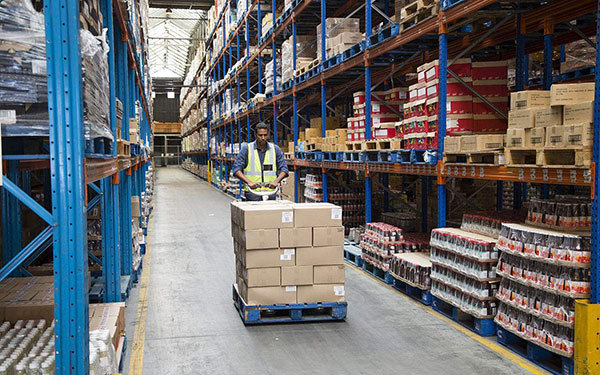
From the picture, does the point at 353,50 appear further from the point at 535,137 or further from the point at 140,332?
the point at 140,332

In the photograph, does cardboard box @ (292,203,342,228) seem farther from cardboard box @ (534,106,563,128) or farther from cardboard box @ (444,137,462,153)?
cardboard box @ (534,106,563,128)

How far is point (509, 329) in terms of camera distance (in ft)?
15.4

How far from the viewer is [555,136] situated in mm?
4270

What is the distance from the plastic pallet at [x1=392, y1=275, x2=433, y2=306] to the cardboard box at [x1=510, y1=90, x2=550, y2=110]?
97.2 inches

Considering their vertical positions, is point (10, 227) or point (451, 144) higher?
point (451, 144)

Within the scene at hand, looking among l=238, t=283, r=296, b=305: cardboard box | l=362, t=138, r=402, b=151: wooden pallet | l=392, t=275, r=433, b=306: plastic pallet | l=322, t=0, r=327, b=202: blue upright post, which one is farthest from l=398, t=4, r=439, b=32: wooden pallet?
l=238, t=283, r=296, b=305: cardboard box

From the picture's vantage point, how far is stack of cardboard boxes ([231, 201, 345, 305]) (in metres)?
5.48

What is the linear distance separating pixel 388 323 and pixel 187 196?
16.9 metres

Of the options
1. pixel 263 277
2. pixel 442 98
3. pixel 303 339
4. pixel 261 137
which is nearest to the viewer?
pixel 303 339

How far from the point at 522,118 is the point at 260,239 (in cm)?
271

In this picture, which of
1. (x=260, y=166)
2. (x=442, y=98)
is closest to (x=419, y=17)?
(x=442, y=98)

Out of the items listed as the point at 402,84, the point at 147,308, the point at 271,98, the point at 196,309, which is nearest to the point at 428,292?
the point at 196,309

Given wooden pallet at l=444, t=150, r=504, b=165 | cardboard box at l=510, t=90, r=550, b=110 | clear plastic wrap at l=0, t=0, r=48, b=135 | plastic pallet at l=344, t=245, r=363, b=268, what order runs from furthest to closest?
plastic pallet at l=344, t=245, r=363, b=268 → wooden pallet at l=444, t=150, r=504, b=165 → cardboard box at l=510, t=90, r=550, b=110 → clear plastic wrap at l=0, t=0, r=48, b=135

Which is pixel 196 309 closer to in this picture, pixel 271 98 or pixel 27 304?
pixel 27 304
